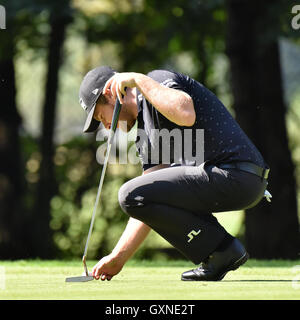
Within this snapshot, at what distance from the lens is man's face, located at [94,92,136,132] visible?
14.6 ft

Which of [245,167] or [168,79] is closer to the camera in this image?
[168,79]

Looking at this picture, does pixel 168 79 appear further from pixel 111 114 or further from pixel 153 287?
pixel 153 287

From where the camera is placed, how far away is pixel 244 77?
9336 millimetres

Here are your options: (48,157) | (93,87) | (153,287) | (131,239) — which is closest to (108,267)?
(131,239)

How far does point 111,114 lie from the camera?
4547mm

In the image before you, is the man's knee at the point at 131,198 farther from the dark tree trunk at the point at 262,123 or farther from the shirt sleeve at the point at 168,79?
the dark tree trunk at the point at 262,123

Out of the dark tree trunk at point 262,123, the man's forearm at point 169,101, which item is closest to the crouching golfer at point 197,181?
the man's forearm at point 169,101

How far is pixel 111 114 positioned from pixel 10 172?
7.86m

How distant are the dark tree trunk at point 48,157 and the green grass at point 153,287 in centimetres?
696

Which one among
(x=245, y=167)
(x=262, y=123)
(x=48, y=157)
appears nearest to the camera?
(x=245, y=167)

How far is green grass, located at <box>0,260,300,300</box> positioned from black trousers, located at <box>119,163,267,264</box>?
9.7 inches

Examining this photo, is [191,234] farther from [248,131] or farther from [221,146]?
[248,131]

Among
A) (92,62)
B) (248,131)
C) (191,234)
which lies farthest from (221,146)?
(92,62)

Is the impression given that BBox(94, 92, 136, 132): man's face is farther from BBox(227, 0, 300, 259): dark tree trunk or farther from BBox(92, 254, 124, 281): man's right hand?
BBox(227, 0, 300, 259): dark tree trunk
